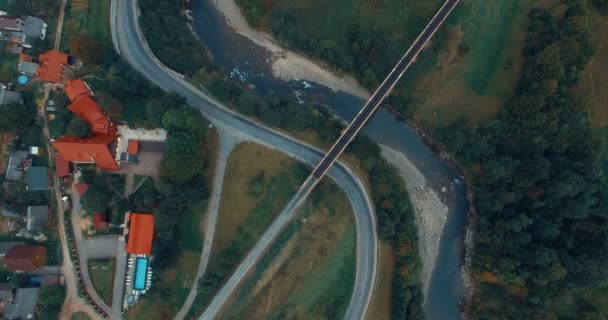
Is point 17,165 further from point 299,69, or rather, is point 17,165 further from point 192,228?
point 299,69

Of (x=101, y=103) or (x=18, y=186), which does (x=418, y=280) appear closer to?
(x=101, y=103)

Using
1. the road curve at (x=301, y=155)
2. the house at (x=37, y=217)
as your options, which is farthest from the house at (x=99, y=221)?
the road curve at (x=301, y=155)

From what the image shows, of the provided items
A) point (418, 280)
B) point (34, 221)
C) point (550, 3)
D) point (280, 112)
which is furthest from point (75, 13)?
point (550, 3)

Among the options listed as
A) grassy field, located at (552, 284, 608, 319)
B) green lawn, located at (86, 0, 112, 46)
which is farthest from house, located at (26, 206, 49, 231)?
grassy field, located at (552, 284, 608, 319)

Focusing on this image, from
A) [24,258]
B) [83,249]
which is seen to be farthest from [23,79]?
[83,249]

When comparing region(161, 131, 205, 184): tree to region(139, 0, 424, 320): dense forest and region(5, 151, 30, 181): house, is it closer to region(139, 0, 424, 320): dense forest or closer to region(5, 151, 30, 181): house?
region(139, 0, 424, 320): dense forest

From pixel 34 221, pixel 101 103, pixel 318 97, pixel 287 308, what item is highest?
pixel 318 97
